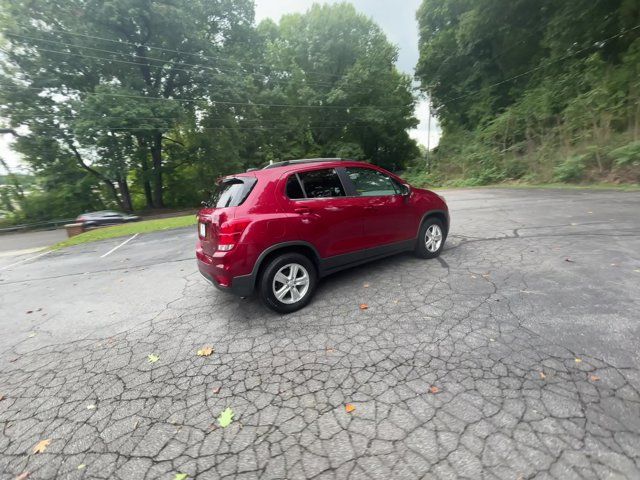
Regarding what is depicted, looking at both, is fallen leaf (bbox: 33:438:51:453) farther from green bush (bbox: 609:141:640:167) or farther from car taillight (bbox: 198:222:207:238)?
green bush (bbox: 609:141:640:167)

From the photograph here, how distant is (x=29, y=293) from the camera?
18.6 ft

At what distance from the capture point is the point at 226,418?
2254mm

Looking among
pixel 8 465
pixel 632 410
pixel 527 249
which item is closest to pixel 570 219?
pixel 527 249

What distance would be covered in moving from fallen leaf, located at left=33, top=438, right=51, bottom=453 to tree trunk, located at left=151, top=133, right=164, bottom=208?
2714 centimetres

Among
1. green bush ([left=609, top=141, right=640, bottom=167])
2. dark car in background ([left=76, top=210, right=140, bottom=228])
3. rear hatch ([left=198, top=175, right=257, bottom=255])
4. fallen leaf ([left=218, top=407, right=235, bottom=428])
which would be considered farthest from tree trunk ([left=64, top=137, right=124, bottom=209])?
green bush ([left=609, top=141, right=640, bottom=167])

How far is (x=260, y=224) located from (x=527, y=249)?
4684mm

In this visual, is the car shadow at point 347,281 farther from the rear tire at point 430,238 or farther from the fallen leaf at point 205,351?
the fallen leaf at point 205,351

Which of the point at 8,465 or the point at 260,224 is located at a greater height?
the point at 260,224

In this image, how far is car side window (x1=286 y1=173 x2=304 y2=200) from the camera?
370 cm

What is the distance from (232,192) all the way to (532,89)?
25.9m

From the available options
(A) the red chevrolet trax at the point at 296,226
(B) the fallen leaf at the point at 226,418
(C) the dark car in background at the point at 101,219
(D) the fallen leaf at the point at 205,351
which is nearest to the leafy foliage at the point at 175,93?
(C) the dark car in background at the point at 101,219

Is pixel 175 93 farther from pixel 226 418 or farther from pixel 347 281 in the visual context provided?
pixel 226 418

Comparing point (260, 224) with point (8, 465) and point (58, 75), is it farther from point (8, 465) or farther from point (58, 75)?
point (58, 75)

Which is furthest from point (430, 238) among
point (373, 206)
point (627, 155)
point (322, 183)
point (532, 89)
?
point (532, 89)
